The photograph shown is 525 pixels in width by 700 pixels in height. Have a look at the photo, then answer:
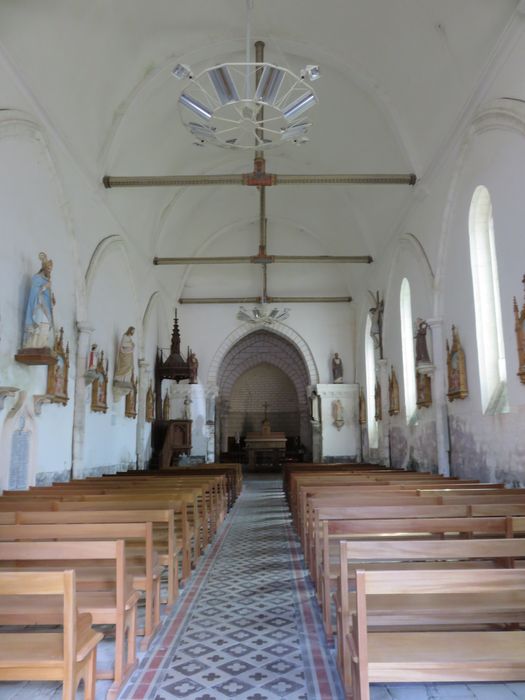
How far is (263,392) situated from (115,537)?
22.6 m

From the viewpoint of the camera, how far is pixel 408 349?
13.7 meters

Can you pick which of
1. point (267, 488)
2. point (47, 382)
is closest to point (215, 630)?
point (47, 382)

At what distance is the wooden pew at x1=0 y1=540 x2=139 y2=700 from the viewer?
3.08m

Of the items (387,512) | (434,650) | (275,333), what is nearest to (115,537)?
(387,512)

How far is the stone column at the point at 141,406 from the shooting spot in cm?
1530

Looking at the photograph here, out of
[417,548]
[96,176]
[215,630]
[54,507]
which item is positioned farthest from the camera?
[96,176]

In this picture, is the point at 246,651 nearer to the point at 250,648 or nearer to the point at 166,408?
the point at 250,648

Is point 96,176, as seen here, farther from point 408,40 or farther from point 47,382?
point 408,40

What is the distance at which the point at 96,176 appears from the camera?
11742mm

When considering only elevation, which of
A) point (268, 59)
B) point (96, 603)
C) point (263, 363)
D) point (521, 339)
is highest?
point (268, 59)

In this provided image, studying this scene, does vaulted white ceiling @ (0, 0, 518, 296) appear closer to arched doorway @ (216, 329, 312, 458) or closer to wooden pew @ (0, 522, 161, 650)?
wooden pew @ (0, 522, 161, 650)

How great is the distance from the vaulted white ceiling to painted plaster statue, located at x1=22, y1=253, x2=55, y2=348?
123 inches

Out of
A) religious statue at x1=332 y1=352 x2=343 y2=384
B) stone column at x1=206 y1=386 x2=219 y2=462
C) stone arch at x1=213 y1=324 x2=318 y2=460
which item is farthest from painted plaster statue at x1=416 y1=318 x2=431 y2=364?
stone arch at x1=213 y1=324 x2=318 y2=460

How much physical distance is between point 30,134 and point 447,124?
7.28 m
